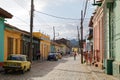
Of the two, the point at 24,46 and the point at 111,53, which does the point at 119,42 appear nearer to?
the point at 111,53

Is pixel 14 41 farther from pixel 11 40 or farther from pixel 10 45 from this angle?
pixel 10 45

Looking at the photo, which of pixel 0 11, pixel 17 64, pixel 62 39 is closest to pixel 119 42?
pixel 17 64

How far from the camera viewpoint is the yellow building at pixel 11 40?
32000mm

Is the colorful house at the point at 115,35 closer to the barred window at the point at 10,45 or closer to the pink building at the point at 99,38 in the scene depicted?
the pink building at the point at 99,38

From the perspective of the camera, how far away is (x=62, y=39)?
157 metres

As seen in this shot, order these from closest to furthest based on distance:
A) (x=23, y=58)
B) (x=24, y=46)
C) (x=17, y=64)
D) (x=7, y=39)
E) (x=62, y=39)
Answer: (x=17, y=64)
(x=23, y=58)
(x=7, y=39)
(x=24, y=46)
(x=62, y=39)

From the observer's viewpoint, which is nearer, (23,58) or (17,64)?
(17,64)

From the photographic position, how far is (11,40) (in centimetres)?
3525

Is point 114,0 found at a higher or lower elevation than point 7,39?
higher

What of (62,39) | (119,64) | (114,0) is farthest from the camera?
(62,39)

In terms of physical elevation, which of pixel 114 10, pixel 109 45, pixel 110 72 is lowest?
pixel 110 72

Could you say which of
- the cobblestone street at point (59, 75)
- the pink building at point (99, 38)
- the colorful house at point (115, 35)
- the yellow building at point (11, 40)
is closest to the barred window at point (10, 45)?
the yellow building at point (11, 40)

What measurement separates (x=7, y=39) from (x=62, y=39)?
12383 centimetres

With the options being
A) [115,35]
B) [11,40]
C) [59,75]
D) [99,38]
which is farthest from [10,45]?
[115,35]
